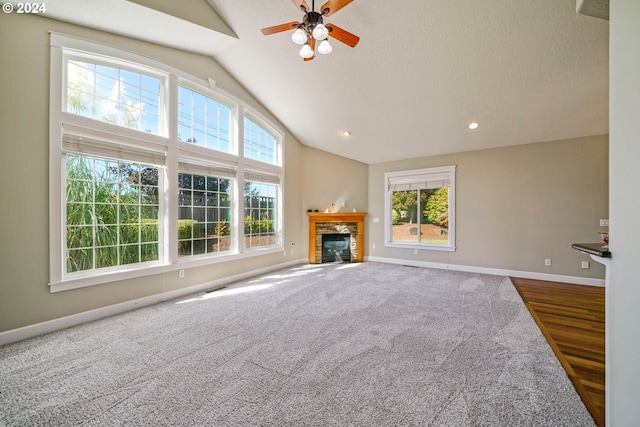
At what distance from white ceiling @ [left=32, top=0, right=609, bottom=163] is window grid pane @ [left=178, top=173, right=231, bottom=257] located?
1981mm

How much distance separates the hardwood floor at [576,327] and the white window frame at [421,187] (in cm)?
146

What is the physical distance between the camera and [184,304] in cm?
341

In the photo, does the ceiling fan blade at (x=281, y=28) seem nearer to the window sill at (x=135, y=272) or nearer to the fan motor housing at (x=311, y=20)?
the fan motor housing at (x=311, y=20)

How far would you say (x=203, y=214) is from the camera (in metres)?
4.16

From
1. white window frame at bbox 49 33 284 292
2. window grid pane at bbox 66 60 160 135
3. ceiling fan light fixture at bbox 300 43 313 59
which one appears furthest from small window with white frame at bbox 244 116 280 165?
ceiling fan light fixture at bbox 300 43 313 59

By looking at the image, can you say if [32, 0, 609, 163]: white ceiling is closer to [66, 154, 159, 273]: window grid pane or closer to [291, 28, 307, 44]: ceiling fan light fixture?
[291, 28, 307, 44]: ceiling fan light fixture

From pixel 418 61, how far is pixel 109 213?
4.56 meters

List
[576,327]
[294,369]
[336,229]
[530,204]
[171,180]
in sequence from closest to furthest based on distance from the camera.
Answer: [294,369]
[576,327]
[171,180]
[530,204]
[336,229]

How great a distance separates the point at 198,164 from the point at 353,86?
2836 millimetres

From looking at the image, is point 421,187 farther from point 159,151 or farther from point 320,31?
point 159,151

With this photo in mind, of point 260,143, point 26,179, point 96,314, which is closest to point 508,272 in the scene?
point 260,143

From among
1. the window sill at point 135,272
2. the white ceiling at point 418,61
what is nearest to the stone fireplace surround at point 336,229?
the window sill at point 135,272

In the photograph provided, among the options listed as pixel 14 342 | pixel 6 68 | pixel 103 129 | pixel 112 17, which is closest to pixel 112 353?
pixel 14 342

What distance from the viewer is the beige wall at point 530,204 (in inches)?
173
